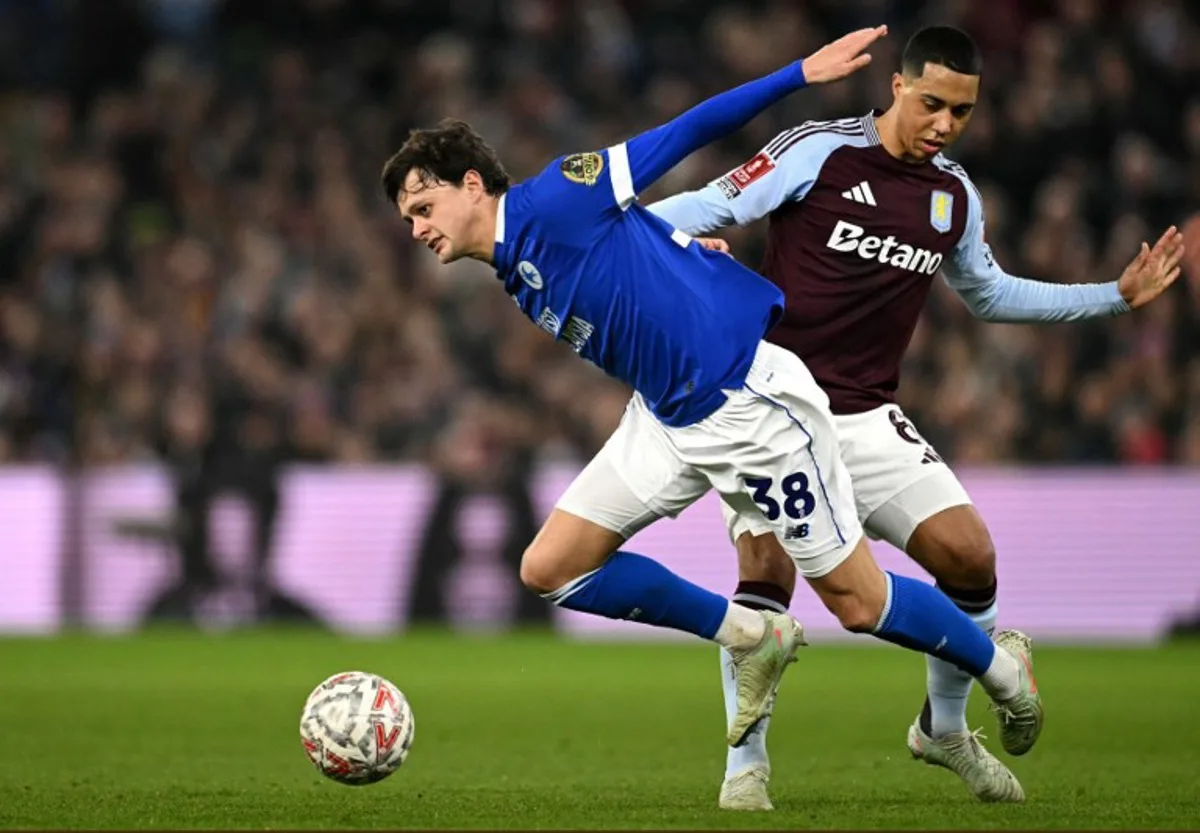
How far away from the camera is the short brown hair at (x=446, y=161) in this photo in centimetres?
600

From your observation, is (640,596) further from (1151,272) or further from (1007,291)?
(1151,272)

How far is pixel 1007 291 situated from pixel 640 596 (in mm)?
1789

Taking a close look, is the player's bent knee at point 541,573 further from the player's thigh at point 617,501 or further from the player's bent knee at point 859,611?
the player's bent knee at point 859,611

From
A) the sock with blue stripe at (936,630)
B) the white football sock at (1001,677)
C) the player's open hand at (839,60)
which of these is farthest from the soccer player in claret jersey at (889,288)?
the player's open hand at (839,60)

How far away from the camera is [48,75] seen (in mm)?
19047

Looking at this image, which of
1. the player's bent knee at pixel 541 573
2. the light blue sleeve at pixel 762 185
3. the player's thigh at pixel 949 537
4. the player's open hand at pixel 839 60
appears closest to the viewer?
the player's open hand at pixel 839 60

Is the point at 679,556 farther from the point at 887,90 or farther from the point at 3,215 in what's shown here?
the point at 3,215

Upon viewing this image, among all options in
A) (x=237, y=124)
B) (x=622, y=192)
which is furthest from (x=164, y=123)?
(x=622, y=192)

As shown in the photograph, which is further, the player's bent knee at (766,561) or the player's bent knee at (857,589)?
the player's bent knee at (766,561)

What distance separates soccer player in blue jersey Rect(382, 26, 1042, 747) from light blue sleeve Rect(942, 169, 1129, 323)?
1000mm

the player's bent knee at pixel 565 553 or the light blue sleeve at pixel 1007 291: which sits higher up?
the light blue sleeve at pixel 1007 291

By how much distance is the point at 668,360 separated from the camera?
6059mm

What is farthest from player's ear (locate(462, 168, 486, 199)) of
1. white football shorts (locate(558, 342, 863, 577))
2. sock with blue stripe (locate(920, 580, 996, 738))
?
sock with blue stripe (locate(920, 580, 996, 738))

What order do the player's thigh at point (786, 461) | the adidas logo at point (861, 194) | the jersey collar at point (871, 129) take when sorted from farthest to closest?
the jersey collar at point (871, 129) → the adidas logo at point (861, 194) → the player's thigh at point (786, 461)
